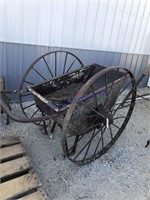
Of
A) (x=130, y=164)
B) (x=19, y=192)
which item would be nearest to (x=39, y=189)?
(x=19, y=192)

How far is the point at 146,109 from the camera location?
142 inches

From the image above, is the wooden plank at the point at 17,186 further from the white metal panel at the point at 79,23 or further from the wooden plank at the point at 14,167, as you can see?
the white metal panel at the point at 79,23

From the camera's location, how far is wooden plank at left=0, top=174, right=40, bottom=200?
171 cm

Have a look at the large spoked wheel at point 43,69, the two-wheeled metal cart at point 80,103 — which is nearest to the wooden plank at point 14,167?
the two-wheeled metal cart at point 80,103

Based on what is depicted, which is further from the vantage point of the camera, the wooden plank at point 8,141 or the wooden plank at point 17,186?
the wooden plank at point 8,141

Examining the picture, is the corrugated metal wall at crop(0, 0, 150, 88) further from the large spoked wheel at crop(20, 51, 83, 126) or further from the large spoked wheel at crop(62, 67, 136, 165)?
the large spoked wheel at crop(62, 67, 136, 165)

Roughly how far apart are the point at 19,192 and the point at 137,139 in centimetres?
163

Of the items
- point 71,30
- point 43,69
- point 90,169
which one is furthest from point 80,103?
point 71,30

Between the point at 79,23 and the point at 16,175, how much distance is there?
6.88ft

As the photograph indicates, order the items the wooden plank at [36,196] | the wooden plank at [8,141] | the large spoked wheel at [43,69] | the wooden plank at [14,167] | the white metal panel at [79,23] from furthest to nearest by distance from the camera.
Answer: the large spoked wheel at [43,69] → the white metal panel at [79,23] → the wooden plank at [8,141] → the wooden plank at [14,167] → the wooden plank at [36,196]

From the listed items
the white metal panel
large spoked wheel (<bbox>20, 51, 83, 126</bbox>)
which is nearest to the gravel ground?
large spoked wheel (<bbox>20, 51, 83, 126</bbox>)

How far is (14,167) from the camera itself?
195 centimetres

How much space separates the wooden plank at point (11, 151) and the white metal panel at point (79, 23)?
51.0 inches

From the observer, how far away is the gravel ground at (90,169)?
1.98m
